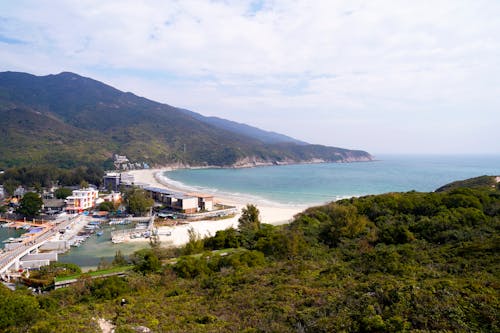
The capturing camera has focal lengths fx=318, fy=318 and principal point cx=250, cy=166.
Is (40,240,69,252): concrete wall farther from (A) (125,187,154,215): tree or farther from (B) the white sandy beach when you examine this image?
(A) (125,187,154,215): tree

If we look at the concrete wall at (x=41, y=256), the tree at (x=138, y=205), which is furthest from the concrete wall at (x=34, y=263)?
the tree at (x=138, y=205)

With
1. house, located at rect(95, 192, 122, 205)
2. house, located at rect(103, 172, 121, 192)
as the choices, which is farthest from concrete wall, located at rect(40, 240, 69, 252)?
house, located at rect(103, 172, 121, 192)

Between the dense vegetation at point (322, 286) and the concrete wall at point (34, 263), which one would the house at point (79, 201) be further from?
the dense vegetation at point (322, 286)

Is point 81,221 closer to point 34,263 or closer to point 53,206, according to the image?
point 53,206

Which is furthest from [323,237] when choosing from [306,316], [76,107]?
[76,107]

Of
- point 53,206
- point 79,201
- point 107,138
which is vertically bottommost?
point 53,206

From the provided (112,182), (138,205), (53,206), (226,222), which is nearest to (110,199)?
(53,206)

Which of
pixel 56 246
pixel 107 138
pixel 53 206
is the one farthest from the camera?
pixel 107 138
